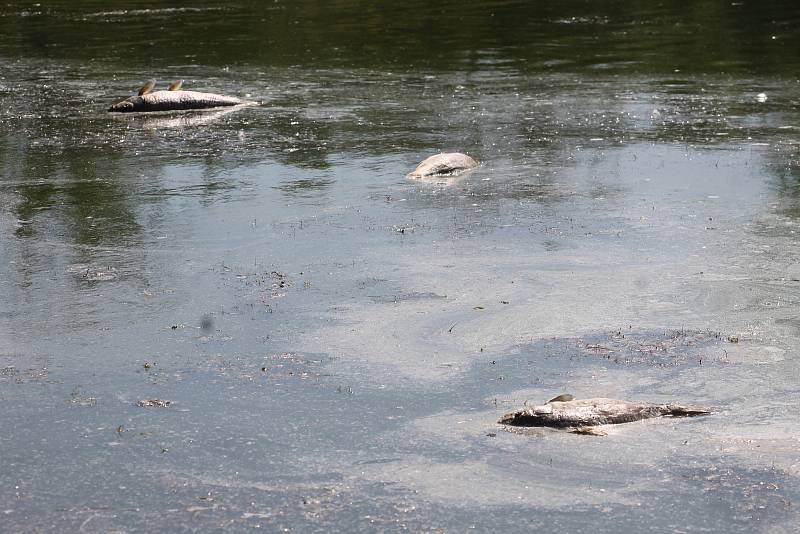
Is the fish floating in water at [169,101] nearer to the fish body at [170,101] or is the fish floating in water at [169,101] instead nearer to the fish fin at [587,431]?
the fish body at [170,101]

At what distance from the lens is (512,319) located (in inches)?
371

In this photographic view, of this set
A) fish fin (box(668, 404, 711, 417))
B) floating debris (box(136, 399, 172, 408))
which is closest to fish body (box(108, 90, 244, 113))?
floating debris (box(136, 399, 172, 408))

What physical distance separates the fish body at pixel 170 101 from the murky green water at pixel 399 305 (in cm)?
36

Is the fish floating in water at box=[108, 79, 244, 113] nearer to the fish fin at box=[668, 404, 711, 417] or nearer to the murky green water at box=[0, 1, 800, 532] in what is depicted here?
the murky green water at box=[0, 1, 800, 532]

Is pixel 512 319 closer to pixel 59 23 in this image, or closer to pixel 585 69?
pixel 585 69

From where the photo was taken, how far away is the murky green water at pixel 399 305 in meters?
6.71

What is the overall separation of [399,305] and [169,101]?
10.3m

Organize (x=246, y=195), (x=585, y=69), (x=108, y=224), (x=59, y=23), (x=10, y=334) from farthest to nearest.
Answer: (x=59, y=23) → (x=585, y=69) → (x=246, y=195) → (x=108, y=224) → (x=10, y=334)

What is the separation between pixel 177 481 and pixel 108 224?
593 cm

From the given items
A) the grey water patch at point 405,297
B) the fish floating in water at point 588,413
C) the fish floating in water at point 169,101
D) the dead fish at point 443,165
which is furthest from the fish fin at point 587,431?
the fish floating in water at point 169,101

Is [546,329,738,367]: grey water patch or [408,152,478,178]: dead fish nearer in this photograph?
[546,329,738,367]: grey water patch

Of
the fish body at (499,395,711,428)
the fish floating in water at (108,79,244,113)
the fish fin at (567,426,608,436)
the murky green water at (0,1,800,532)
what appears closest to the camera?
the murky green water at (0,1,800,532)

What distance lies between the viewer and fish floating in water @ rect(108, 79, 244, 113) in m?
19.0

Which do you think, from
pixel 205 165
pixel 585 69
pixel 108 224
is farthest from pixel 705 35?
pixel 108 224
